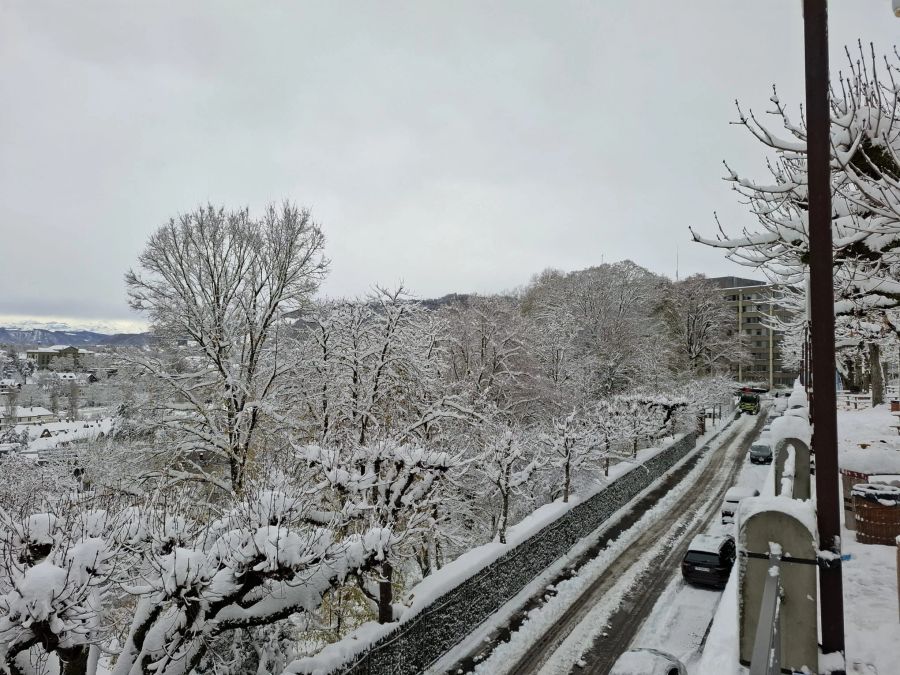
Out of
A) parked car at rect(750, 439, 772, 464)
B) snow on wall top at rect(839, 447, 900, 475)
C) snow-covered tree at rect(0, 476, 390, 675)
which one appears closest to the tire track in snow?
parked car at rect(750, 439, 772, 464)

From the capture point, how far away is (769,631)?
2543mm

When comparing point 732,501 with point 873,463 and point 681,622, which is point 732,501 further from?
point 873,463

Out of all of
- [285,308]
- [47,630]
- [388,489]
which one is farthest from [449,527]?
[47,630]

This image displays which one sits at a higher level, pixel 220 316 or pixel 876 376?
pixel 220 316

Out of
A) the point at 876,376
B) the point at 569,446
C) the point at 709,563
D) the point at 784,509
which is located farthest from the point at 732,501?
the point at 876,376

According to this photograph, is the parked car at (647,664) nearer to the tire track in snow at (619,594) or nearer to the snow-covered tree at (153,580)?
the tire track in snow at (619,594)

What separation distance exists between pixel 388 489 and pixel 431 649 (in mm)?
3412

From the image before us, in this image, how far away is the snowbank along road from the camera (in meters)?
10.9

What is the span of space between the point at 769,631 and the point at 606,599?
1261 cm

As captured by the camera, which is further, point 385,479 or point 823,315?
point 385,479

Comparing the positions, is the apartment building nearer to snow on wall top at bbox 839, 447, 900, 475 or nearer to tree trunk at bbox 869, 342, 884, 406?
tree trunk at bbox 869, 342, 884, 406

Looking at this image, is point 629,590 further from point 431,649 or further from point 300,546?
point 300,546

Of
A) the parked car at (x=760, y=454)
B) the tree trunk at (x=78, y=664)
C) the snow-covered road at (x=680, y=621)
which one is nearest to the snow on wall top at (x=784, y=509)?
the tree trunk at (x=78, y=664)

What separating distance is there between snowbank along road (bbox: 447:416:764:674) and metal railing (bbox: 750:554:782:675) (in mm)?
8595
